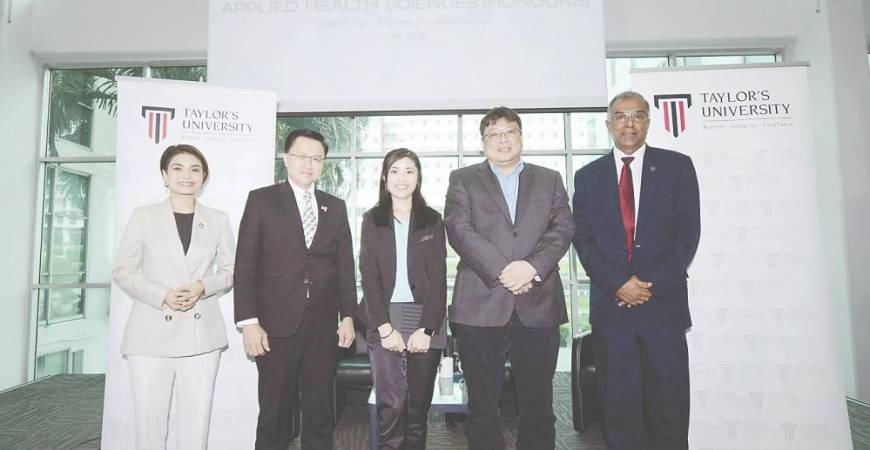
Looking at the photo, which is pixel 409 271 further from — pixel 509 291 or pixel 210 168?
pixel 210 168

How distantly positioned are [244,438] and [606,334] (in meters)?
2.12

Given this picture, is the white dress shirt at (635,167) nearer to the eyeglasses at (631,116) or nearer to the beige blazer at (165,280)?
the eyeglasses at (631,116)

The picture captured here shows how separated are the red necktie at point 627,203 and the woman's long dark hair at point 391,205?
906mm

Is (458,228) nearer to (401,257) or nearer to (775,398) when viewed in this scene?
(401,257)

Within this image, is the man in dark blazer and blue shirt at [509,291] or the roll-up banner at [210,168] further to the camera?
the roll-up banner at [210,168]

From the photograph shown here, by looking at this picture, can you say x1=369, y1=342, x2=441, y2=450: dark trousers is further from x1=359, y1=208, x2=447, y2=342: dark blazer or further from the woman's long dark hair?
the woman's long dark hair

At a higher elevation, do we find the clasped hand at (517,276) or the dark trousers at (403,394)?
the clasped hand at (517,276)

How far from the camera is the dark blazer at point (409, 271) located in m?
1.94

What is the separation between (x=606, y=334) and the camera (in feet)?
6.76

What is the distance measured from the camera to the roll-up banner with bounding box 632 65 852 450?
2434 millimetres

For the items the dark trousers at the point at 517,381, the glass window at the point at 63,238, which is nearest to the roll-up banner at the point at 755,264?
the dark trousers at the point at 517,381

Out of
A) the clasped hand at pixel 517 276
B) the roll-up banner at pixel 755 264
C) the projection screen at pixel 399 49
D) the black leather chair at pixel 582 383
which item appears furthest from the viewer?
the projection screen at pixel 399 49

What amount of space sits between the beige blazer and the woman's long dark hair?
904 mm

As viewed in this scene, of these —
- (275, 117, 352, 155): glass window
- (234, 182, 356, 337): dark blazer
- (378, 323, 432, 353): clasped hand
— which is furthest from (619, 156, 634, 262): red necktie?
(275, 117, 352, 155): glass window
